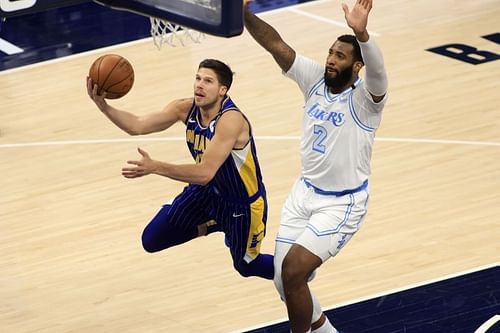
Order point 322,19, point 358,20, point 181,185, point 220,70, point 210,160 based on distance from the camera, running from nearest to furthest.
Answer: point 358,20, point 210,160, point 220,70, point 181,185, point 322,19

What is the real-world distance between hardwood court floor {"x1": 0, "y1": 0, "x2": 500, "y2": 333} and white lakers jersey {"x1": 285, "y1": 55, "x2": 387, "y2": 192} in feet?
4.45

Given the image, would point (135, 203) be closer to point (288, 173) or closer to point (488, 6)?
point (288, 173)

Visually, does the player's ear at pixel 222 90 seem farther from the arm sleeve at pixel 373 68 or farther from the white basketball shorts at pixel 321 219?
A: the arm sleeve at pixel 373 68

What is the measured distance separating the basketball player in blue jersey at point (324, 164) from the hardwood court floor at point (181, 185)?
1047 millimetres

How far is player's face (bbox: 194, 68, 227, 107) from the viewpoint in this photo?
829 centimetres

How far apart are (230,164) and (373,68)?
45.5 inches

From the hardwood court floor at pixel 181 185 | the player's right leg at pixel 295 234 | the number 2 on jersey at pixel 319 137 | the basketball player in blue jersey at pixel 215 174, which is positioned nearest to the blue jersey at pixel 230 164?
the basketball player in blue jersey at pixel 215 174

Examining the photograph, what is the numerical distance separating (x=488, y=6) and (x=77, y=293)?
8.20m

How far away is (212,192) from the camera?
8.60 m

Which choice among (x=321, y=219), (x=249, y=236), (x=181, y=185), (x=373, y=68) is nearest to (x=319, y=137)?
(x=321, y=219)

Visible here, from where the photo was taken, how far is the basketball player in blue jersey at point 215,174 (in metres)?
8.22

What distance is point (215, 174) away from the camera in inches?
326

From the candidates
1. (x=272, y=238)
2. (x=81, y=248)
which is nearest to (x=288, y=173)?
(x=272, y=238)

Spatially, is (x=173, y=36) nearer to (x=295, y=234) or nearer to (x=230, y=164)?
(x=230, y=164)
